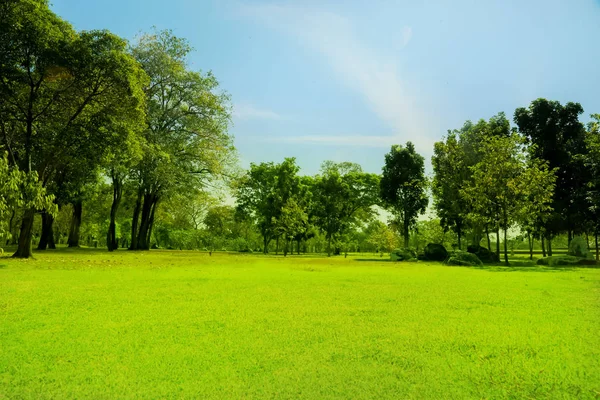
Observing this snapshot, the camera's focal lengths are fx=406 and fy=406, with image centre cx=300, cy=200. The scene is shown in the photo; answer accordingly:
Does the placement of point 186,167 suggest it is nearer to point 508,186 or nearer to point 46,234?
point 46,234

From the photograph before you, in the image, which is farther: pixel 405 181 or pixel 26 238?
pixel 405 181

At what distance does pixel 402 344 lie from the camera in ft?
15.0

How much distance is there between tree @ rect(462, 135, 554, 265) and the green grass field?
73.4ft

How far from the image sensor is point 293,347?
4.38 meters

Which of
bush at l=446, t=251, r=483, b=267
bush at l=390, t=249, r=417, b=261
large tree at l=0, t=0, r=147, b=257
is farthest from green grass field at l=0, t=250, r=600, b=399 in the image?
bush at l=390, t=249, r=417, b=261

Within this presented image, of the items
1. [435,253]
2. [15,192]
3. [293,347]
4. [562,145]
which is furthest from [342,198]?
[293,347]

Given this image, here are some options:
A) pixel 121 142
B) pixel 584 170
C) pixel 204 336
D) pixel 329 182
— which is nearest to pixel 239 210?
pixel 329 182

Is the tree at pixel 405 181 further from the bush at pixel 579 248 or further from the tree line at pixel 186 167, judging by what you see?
the bush at pixel 579 248

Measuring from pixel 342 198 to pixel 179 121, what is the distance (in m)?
24.0

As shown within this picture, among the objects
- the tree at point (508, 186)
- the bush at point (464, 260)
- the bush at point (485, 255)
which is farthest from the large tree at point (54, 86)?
the bush at point (485, 255)

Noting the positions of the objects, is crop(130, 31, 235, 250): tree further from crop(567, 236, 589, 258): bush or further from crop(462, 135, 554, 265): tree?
crop(567, 236, 589, 258): bush

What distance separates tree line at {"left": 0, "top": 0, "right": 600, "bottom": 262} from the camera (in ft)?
60.0

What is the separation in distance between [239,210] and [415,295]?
40.3 m

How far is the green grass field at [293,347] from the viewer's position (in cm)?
337
